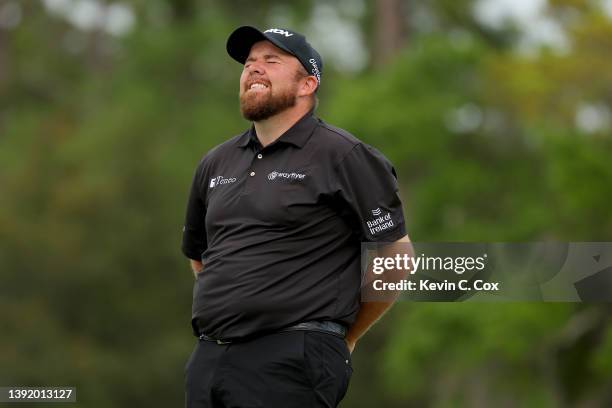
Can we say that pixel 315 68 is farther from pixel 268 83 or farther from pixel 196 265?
pixel 196 265

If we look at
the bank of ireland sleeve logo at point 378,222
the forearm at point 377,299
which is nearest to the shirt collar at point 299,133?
the bank of ireland sleeve logo at point 378,222

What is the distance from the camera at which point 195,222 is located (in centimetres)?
627

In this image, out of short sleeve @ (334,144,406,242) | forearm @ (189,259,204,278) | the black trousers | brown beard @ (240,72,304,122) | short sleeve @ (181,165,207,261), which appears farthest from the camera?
forearm @ (189,259,204,278)

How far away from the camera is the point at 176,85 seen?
46.9m

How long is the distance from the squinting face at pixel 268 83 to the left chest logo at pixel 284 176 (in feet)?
0.80

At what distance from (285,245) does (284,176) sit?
271 millimetres

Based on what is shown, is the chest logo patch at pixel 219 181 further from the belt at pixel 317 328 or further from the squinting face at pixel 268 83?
the belt at pixel 317 328

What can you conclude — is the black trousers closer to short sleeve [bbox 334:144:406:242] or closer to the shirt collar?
short sleeve [bbox 334:144:406:242]

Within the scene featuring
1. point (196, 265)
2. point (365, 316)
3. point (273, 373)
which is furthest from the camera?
point (196, 265)

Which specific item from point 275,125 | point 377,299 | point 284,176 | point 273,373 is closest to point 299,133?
point 275,125

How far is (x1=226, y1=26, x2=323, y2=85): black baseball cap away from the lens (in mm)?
5801

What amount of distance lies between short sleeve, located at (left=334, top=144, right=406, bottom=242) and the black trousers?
0.45 m

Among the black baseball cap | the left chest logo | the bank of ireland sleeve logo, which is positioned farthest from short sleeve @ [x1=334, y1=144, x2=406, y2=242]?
the black baseball cap

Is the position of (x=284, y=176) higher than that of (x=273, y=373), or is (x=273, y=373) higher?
(x=284, y=176)
